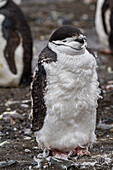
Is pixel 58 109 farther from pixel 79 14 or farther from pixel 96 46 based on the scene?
pixel 79 14

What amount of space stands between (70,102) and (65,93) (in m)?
0.10

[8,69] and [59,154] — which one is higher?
[59,154]

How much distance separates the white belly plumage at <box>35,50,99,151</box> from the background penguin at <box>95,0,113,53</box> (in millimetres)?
4839

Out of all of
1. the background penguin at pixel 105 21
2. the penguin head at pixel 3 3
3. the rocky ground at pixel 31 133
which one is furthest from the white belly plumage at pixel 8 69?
the background penguin at pixel 105 21

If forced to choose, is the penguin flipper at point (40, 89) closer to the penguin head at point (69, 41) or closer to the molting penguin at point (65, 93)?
the molting penguin at point (65, 93)

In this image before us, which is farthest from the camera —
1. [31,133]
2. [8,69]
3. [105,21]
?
[105,21]

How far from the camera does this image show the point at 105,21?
8680mm

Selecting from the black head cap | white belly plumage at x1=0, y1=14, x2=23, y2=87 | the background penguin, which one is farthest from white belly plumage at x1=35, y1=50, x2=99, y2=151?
the background penguin

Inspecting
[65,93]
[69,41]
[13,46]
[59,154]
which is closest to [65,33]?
[69,41]

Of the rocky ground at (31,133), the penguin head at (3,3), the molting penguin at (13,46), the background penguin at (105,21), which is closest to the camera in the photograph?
the rocky ground at (31,133)

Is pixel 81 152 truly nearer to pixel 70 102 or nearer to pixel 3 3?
pixel 70 102

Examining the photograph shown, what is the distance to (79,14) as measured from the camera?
1278 cm

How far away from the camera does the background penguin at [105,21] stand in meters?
8.47

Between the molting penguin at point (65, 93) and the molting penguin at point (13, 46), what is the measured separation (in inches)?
110
